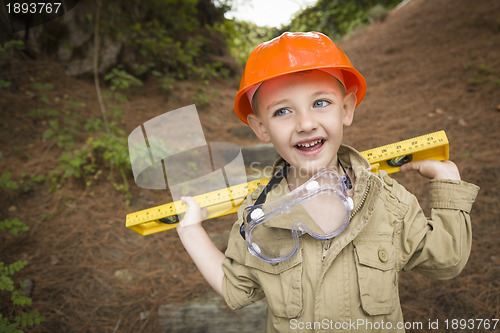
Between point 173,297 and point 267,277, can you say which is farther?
point 173,297

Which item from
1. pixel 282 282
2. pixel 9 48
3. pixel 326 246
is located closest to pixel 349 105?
pixel 326 246

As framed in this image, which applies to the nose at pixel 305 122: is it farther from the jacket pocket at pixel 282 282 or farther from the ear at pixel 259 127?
the jacket pocket at pixel 282 282

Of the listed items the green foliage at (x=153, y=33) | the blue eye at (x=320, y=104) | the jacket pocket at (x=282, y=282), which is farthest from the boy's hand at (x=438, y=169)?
the green foliage at (x=153, y=33)

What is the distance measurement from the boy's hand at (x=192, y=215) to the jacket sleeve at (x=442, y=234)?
1166mm

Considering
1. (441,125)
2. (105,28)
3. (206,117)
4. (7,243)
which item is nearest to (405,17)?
(441,125)

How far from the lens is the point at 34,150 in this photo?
459cm

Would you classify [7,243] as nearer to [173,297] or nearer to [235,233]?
[173,297]

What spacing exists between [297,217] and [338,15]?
1769 centimetres

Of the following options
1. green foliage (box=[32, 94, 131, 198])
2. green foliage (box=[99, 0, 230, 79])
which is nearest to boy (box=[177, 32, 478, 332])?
green foliage (box=[32, 94, 131, 198])

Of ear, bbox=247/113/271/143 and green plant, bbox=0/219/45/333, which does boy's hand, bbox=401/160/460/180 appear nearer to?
ear, bbox=247/113/271/143

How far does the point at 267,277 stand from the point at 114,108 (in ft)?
17.5

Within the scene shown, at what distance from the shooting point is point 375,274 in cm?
139

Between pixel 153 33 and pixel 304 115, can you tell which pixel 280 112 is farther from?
pixel 153 33

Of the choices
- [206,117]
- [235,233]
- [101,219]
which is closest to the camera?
[235,233]
